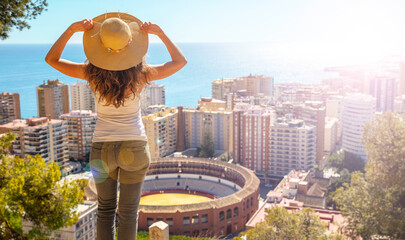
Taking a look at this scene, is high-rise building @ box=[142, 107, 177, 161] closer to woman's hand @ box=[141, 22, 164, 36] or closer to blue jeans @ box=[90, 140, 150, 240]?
blue jeans @ box=[90, 140, 150, 240]

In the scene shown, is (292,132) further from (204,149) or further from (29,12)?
(29,12)

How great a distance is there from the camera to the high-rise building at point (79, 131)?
1775 centimetres

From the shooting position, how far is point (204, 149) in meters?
19.0

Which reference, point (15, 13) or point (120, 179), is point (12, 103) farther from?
point (120, 179)

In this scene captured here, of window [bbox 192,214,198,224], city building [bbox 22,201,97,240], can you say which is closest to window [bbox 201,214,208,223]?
window [bbox 192,214,198,224]

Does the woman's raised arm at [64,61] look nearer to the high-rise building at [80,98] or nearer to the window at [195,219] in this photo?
the window at [195,219]

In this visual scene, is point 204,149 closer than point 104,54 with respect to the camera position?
No

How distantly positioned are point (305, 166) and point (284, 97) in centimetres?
1245

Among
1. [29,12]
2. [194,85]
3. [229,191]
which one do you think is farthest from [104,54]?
[194,85]

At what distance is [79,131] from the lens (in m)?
17.8

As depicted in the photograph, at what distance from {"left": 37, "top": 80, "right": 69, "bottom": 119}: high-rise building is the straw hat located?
772 inches

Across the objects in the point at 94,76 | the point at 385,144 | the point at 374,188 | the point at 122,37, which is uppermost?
the point at 122,37

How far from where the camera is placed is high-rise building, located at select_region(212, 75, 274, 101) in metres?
27.9

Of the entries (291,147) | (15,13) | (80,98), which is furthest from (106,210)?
(80,98)
